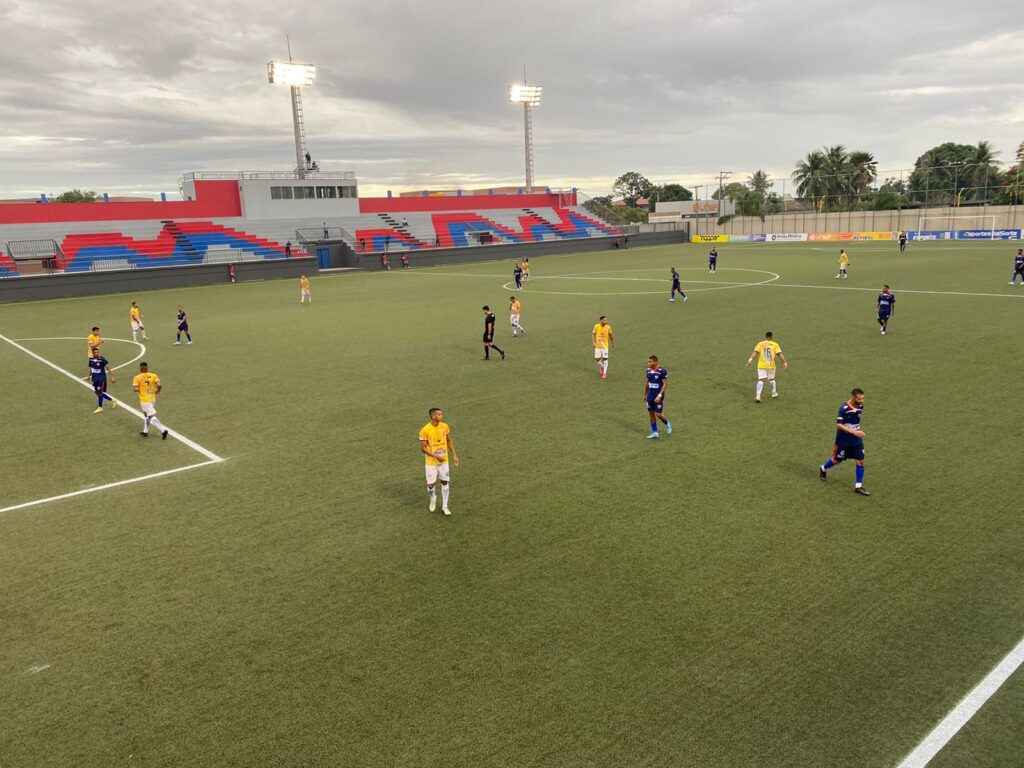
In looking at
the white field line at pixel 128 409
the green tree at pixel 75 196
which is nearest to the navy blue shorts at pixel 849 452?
the white field line at pixel 128 409

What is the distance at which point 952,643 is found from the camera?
24.0 feet

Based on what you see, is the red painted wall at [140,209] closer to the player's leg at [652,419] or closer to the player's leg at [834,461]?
the player's leg at [652,419]

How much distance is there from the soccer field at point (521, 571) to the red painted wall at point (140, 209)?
5004cm

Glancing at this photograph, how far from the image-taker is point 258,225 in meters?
68.8

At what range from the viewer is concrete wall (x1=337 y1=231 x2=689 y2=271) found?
217 ft

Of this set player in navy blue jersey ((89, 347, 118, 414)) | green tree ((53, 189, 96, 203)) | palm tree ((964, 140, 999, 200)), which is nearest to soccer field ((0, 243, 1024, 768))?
player in navy blue jersey ((89, 347, 118, 414))

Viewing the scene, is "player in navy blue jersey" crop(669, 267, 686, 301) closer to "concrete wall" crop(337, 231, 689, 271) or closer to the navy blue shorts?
the navy blue shorts

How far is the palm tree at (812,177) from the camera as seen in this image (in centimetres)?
9650

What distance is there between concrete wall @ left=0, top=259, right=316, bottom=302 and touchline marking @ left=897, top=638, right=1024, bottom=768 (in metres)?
58.0

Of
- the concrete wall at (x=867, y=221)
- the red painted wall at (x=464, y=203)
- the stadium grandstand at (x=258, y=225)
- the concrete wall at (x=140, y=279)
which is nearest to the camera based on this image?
the concrete wall at (x=140, y=279)

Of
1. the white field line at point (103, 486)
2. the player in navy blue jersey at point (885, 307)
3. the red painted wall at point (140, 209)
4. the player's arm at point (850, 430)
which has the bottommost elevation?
the white field line at point (103, 486)

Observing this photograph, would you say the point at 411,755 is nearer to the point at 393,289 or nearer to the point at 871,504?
the point at 871,504

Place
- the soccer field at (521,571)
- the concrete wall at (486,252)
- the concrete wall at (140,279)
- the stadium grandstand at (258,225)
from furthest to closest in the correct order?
the concrete wall at (486,252) → the stadium grandstand at (258,225) → the concrete wall at (140,279) → the soccer field at (521,571)

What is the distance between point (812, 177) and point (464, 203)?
50.7m
